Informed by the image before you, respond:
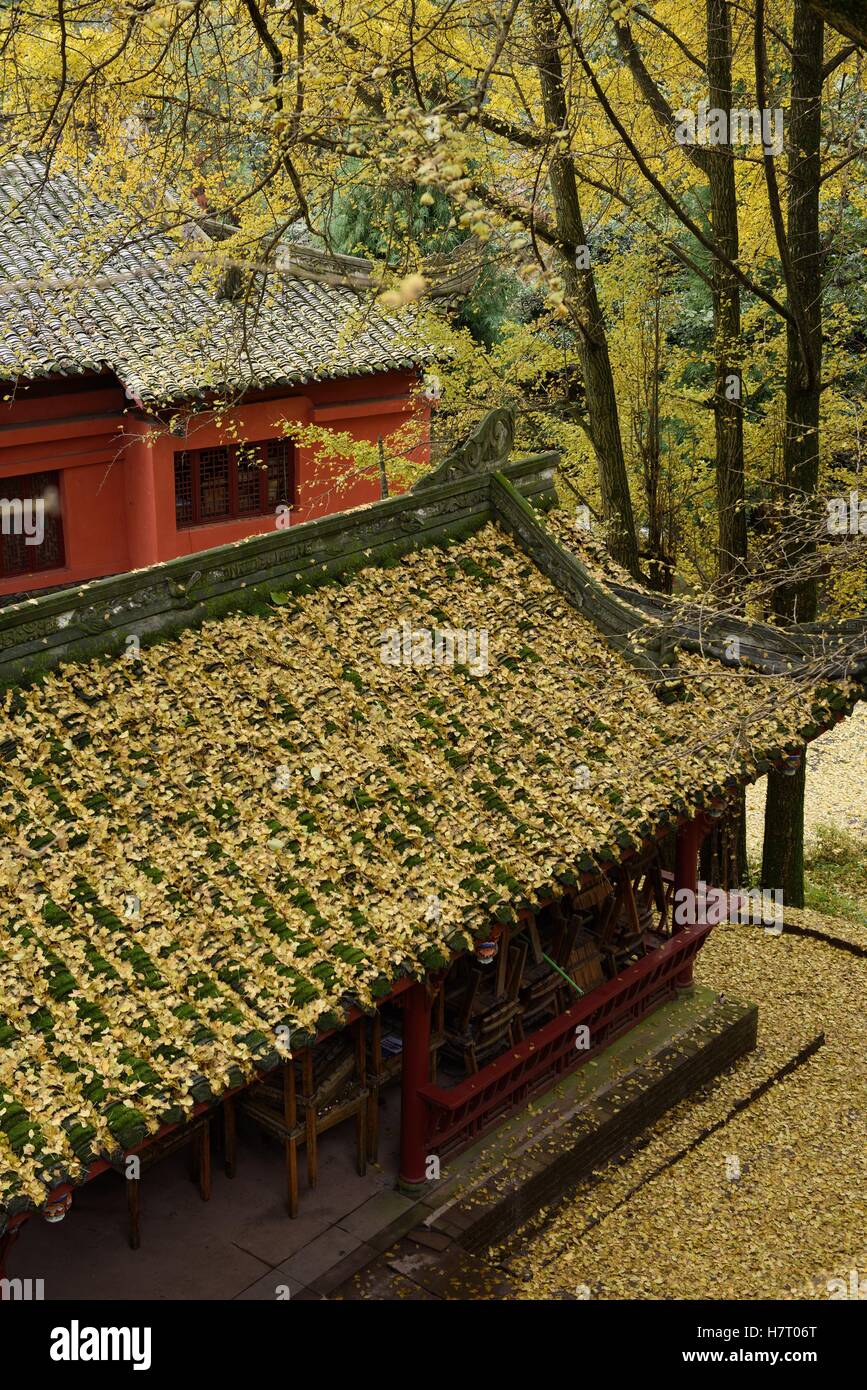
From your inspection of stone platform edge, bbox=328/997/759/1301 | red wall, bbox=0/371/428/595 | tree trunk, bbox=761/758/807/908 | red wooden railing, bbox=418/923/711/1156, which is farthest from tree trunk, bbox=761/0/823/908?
red wall, bbox=0/371/428/595

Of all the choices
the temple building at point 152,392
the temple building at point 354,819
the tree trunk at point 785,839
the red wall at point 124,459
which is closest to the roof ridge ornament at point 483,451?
the temple building at point 354,819

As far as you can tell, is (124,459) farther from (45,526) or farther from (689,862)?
(689,862)

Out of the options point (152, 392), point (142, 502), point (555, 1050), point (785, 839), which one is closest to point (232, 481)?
point (142, 502)

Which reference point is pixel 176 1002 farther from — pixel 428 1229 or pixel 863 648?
pixel 863 648

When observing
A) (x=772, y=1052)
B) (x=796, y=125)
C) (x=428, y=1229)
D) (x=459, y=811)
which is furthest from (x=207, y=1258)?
(x=796, y=125)

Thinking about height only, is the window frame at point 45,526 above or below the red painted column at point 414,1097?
above

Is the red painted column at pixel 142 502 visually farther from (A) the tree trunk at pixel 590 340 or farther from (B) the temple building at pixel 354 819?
(B) the temple building at pixel 354 819
